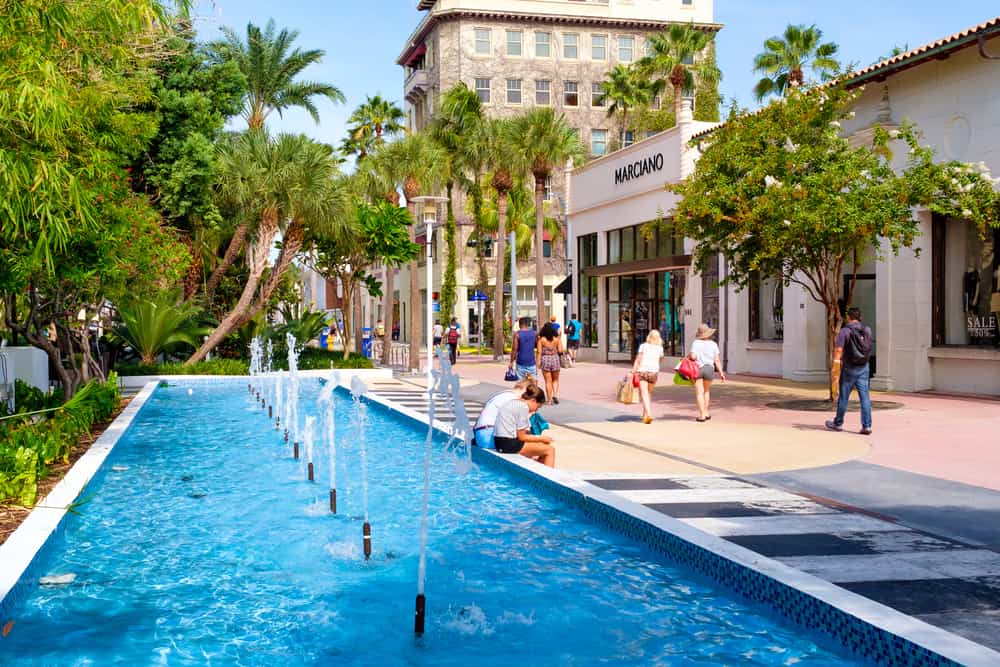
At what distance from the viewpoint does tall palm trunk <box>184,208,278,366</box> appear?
87.9ft

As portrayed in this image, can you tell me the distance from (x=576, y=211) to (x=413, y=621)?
3552 centimetres

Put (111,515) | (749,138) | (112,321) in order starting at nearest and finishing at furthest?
(111,515), (749,138), (112,321)

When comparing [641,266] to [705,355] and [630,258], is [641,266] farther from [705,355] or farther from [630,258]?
[705,355]

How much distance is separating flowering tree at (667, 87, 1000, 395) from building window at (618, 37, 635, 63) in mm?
43582

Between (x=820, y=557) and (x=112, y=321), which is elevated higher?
(x=112, y=321)

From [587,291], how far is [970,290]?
2028 cm

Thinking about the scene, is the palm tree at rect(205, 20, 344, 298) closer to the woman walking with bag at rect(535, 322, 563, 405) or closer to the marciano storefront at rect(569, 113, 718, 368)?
the marciano storefront at rect(569, 113, 718, 368)

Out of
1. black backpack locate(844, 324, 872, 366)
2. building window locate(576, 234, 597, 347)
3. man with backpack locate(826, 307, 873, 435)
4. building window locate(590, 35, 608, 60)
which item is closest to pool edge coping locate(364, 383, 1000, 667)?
man with backpack locate(826, 307, 873, 435)

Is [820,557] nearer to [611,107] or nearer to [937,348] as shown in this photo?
[937,348]

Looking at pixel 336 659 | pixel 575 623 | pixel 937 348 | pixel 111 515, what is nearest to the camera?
pixel 336 659

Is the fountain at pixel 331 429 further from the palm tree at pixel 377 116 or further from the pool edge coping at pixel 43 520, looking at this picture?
the palm tree at pixel 377 116

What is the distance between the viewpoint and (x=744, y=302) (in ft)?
94.6

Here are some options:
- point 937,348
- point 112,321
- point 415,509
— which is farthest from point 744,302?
point 415,509

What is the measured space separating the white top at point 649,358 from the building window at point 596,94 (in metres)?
47.0
